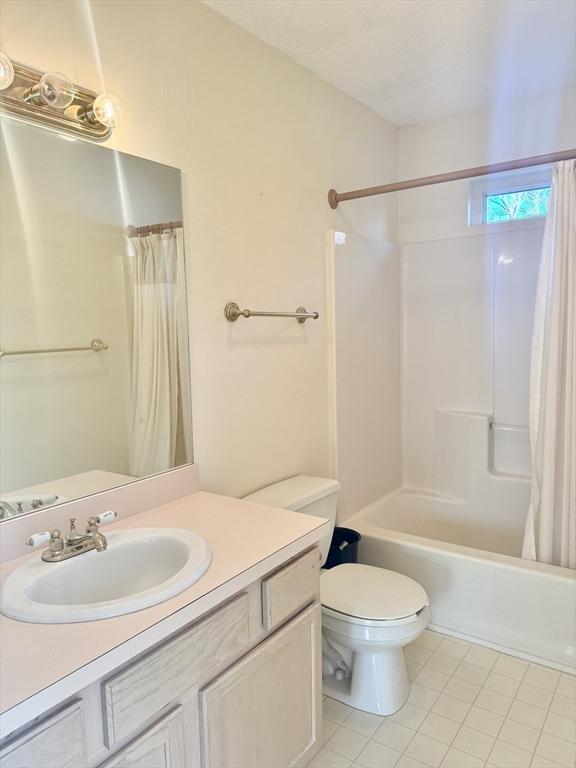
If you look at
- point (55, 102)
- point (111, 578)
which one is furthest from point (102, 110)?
point (111, 578)

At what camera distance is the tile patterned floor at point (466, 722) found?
5.51 feet

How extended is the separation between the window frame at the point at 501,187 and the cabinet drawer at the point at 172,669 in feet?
8.01

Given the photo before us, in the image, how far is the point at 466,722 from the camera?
6.01 feet

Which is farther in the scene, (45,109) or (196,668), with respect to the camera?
(45,109)

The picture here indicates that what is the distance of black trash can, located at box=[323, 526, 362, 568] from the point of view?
232cm

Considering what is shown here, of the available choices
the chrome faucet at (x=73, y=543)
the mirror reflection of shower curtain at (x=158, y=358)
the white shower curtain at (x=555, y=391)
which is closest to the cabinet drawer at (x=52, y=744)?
the chrome faucet at (x=73, y=543)

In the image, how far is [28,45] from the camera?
1.33 m

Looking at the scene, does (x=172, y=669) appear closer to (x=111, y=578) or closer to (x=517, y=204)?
(x=111, y=578)

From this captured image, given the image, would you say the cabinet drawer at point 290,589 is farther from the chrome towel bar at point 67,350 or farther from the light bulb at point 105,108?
the light bulb at point 105,108

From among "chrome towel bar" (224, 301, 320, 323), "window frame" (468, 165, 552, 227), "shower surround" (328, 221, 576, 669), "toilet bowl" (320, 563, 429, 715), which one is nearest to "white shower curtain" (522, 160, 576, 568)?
"shower surround" (328, 221, 576, 669)

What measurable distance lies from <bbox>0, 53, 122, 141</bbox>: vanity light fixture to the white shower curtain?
173cm

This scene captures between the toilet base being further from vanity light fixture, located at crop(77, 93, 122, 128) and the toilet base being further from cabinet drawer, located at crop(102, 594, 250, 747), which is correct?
vanity light fixture, located at crop(77, 93, 122, 128)

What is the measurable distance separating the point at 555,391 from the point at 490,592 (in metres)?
0.88

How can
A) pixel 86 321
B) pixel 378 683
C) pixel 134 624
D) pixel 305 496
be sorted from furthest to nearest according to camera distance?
pixel 305 496
pixel 378 683
pixel 86 321
pixel 134 624
